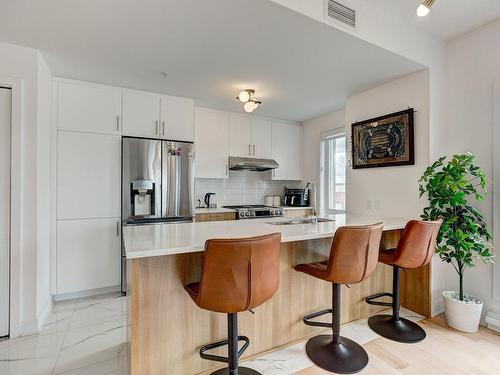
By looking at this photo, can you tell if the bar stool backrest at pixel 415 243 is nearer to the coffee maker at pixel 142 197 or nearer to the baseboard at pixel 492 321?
the baseboard at pixel 492 321

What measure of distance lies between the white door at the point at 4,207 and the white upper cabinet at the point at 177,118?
1430 millimetres

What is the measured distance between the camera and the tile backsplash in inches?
164

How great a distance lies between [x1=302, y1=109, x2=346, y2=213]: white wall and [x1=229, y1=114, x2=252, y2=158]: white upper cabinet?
1080 mm

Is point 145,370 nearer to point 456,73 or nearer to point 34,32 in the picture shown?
point 34,32

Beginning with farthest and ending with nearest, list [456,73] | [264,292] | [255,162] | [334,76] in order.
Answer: [255,162]
[334,76]
[456,73]
[264,292]

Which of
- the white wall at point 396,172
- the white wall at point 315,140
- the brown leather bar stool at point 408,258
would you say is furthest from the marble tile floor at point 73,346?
the white wall at point 315,140

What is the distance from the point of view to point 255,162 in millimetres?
4043

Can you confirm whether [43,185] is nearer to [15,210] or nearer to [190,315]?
[15,210]

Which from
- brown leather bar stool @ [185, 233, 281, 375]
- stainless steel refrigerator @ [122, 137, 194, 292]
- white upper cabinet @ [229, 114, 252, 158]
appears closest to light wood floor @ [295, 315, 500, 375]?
brown leather bar stool @ [185, 233, 281, 375]

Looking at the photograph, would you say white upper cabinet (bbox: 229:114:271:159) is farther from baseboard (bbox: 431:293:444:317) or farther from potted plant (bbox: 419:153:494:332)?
baseboard (bbox: 431:293:444:317)

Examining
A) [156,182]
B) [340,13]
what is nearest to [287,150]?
[156,182]

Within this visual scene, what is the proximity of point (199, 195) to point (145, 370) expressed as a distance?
9.10 ft

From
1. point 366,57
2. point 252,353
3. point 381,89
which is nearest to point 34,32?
point 366,57

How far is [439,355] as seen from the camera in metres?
1.86
